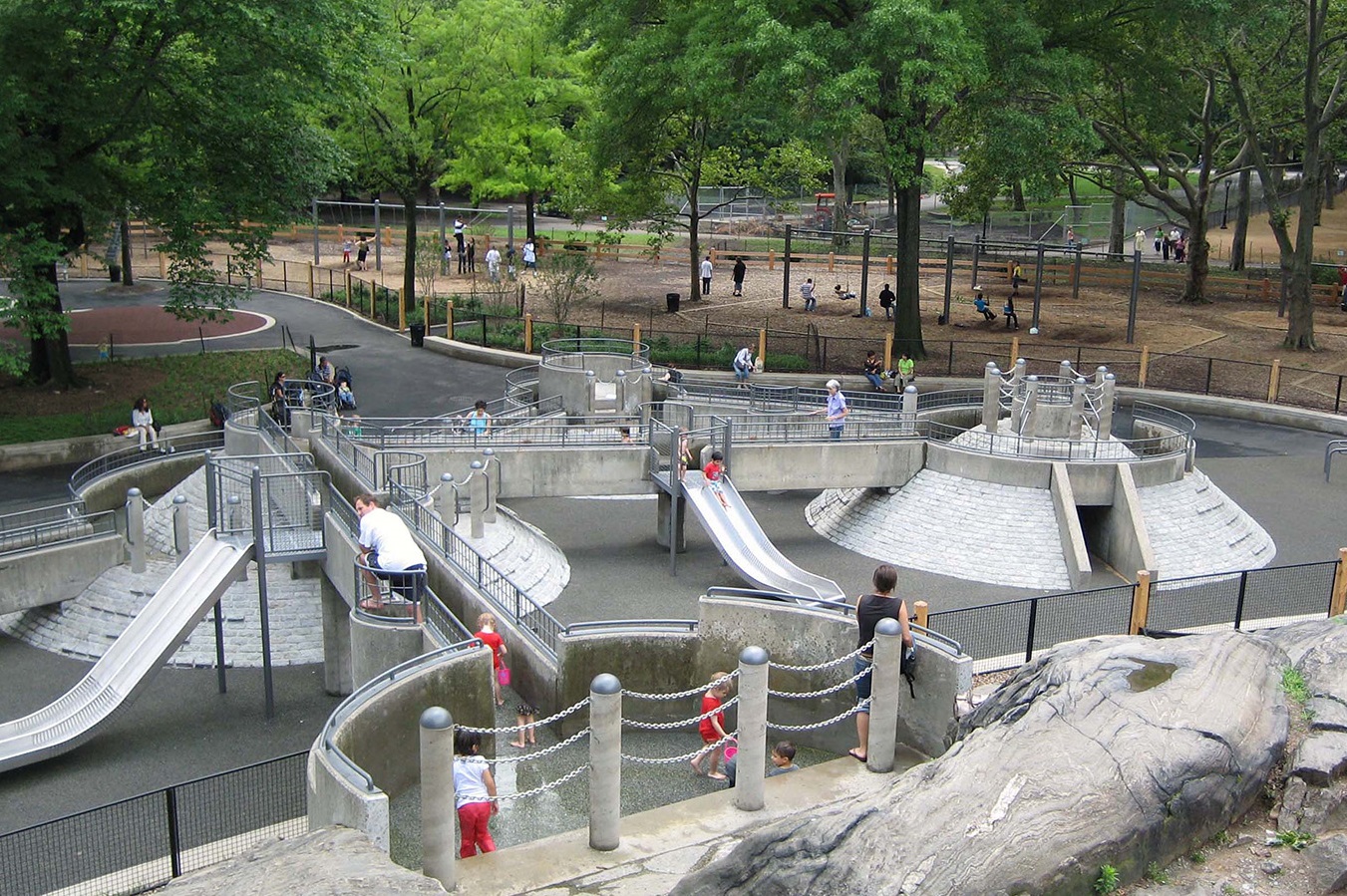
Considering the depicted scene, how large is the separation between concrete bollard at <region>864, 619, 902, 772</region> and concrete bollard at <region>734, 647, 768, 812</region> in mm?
1466

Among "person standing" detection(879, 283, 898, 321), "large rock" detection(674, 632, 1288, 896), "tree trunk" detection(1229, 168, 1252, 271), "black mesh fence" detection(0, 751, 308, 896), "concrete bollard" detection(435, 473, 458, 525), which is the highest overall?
"tree trunk" detection(1229, 168, 1252, 271)

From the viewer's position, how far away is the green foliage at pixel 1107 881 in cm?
829

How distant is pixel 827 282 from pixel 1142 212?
71.7ft

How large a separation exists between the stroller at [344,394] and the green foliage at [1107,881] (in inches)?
980

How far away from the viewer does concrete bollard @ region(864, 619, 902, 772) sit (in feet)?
43.5

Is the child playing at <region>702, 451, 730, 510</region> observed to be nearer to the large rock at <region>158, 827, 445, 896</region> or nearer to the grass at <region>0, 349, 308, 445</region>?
the large rock at <region>158, 827, 445, 896</region>

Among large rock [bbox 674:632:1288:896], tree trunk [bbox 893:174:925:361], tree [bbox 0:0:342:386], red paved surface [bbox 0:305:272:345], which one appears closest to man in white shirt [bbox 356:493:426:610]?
large rock [bbox 674:632:1288:896]

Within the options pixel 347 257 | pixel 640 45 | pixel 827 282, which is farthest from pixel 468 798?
pixel 347 257

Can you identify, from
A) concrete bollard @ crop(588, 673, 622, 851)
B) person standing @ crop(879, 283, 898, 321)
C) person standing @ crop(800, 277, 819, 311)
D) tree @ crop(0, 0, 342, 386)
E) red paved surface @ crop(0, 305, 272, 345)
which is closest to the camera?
concrete bollard @ crop(588, 673, 622, 851)

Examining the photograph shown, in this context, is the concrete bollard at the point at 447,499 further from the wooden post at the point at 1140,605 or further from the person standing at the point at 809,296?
the person standing at the point at 809,296

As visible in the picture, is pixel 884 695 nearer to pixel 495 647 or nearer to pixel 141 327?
pixel 495 647

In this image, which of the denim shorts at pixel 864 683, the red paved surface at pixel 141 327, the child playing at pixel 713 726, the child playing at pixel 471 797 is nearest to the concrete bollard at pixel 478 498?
the child playing at pixel 713 726

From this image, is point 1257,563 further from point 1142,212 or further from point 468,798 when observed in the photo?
point 1142,212

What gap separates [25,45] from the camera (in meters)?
28.1
